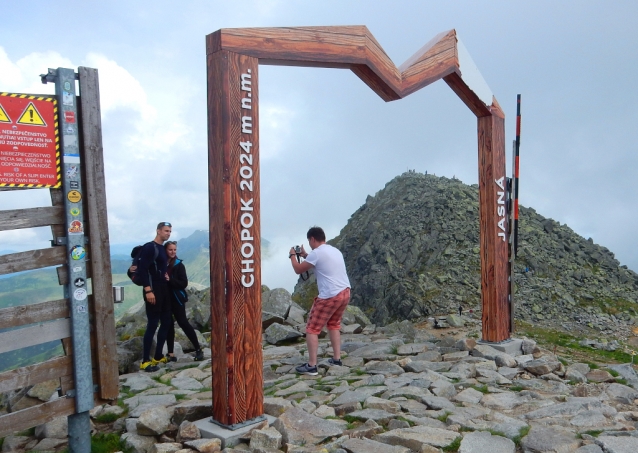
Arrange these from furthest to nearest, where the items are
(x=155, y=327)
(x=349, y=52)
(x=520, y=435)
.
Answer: (x=155, y=327)
(x=349, y=52)
(x=520, y=435)

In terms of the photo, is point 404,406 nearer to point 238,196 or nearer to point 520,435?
point 520,435

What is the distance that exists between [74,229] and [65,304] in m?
0.77

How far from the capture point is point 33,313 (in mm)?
5441

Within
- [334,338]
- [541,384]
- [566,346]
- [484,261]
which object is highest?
[484,261]

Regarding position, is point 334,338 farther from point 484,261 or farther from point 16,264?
point 16,264

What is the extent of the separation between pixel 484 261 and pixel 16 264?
7.53 m

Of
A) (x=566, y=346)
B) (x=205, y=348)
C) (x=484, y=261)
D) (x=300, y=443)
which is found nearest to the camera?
(x=300, y=443)

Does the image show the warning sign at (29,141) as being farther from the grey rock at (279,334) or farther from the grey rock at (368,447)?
the grey rock at (279,334)

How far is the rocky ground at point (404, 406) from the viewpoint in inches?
208

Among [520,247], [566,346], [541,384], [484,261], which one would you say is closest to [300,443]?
[541,384]

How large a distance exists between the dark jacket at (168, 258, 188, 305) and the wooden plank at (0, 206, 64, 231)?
359 centimetres

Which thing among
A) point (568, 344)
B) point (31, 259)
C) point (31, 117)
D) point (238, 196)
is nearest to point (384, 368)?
point (238, 196)

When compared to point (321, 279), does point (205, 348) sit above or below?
below

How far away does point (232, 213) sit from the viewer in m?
5.55
